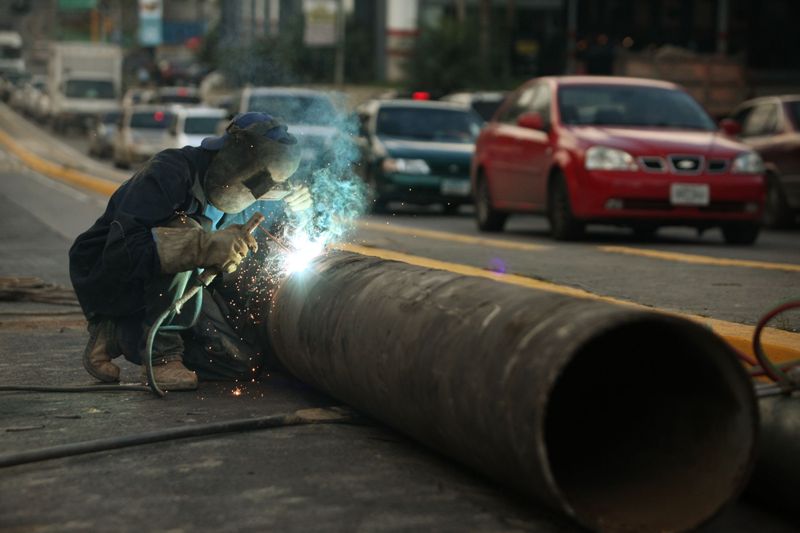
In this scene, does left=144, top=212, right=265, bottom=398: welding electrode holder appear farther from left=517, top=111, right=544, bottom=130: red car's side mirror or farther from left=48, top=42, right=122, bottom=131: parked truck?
left=48, top=42, right=122, bottom=131: parked truck

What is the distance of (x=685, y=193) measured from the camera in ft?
43.6

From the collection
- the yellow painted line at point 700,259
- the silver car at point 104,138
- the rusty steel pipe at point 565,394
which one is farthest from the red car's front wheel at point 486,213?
the silver car at point 104,138

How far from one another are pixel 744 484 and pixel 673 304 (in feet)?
13.6

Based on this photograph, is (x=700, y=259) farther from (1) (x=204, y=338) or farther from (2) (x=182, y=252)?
(2) (x=182, y=252)

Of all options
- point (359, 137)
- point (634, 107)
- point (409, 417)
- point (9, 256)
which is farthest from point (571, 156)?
point (409, 417)

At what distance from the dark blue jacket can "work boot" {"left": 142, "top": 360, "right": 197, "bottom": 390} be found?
0.29 meters

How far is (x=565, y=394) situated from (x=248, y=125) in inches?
77.9

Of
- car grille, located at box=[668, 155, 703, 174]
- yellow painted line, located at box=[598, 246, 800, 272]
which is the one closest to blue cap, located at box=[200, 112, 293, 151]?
yellow painted line, located at box=[598, 246, 800, 272]

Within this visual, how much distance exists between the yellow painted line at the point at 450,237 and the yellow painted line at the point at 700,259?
2.33 feet

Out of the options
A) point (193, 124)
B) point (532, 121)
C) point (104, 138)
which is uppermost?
point (532, 121)

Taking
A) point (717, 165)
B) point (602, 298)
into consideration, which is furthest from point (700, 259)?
point (602, 298)

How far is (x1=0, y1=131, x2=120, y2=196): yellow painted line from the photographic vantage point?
955 inches

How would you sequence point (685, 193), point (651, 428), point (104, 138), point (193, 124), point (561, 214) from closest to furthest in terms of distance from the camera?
1. point (651, 428)
2. point (685, 193)
3. point (561, 214)
4. point (193, 124)
5. point (104, 138)

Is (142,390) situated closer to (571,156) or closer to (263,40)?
(571,156)
